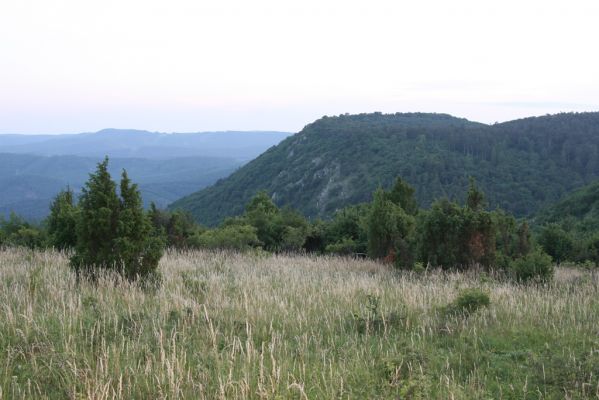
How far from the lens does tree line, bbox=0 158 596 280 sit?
768 centimetres

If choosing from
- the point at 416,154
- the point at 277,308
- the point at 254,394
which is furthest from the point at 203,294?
the point at 416,154

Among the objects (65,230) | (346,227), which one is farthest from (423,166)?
(65,230)

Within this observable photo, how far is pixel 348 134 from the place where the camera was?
470 ft

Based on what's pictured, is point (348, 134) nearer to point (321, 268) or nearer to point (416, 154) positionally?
point (416, 154)

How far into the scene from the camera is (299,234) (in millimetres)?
17531

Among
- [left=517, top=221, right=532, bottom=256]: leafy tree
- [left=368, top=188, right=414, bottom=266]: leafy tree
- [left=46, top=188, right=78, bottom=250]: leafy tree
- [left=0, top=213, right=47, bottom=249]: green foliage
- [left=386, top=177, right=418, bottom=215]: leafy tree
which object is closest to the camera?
[left=46, top=188, right=78, bottom=250]: leafy tree

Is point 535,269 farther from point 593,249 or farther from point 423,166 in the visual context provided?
point 423,166

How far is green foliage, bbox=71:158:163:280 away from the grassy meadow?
0.44 metres

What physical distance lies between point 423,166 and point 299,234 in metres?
97.4

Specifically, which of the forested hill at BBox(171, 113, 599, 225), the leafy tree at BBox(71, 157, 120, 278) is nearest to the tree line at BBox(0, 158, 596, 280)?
the leafy tree at BBox(71, 157, 120, 278)

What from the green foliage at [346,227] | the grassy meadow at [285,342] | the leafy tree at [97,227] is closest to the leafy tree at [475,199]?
the grassy meadow at [285,342]

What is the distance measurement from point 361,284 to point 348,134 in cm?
13733

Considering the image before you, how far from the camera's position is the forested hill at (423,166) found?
339 ft

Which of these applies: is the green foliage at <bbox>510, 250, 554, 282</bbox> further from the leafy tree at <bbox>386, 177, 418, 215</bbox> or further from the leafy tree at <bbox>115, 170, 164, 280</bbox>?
the leafy tree at <bbox>115, 170, 164, 280</bbox>
